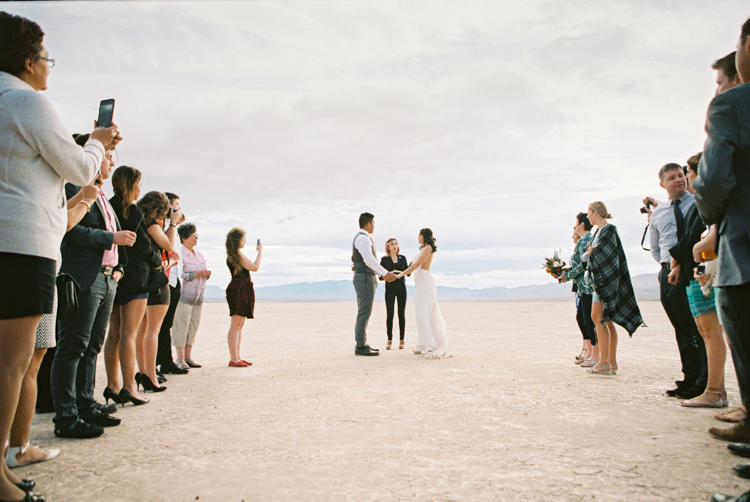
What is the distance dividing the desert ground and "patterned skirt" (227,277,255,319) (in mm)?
1356

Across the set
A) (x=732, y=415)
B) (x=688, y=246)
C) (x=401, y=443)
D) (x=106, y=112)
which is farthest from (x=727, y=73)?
(x=106, y=112)

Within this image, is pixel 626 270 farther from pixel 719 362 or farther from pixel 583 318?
pixel 719 362

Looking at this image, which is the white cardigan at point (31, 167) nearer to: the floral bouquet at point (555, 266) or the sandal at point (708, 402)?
the sandal at point (708, 402)

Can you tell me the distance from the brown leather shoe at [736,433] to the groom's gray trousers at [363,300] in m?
5.51

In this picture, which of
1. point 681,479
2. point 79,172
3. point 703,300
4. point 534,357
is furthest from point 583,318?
point 79,172

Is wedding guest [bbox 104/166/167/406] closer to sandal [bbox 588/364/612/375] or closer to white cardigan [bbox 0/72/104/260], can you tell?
white cardigan [bbox 0/72/104/260]

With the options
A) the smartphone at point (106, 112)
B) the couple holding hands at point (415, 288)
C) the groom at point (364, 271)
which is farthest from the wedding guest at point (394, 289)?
the smartphone at point (106, 112)

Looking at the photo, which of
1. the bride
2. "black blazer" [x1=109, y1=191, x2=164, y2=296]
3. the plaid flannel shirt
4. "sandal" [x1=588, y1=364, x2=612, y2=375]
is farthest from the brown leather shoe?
"black blazer" [x1=109, y1=191, x2=164, y2=296]

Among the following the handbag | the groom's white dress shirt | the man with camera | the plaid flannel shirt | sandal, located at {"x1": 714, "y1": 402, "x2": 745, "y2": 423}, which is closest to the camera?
the handbag

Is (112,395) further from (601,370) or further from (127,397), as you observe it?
(601,370)

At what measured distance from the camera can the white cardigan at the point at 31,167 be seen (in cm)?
215

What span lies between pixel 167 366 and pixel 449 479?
511cm

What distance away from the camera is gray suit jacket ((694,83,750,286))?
2232 mm

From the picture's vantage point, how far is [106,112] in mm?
3125
